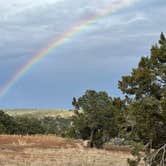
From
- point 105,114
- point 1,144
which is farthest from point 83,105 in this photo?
point 1,144

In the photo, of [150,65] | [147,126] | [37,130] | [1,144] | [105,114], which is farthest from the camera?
[37,130]

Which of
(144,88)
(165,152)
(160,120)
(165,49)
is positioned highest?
(165,49)

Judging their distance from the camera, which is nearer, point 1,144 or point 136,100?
point 136,100

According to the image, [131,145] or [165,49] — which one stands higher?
[165,49]

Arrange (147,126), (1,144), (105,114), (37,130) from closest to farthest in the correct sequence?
(147,126) → (1,144) → (105,114) → (37,130)

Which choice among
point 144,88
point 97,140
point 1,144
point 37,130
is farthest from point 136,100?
point 37,130

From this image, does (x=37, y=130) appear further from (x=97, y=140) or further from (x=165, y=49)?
(x=165, y=49)

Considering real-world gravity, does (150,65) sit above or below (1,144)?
above

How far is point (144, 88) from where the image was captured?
64.5 ft

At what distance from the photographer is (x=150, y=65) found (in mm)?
20062

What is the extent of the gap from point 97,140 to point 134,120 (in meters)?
34.8

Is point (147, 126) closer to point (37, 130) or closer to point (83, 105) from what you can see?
point (83, 105)

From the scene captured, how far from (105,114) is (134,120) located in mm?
32511

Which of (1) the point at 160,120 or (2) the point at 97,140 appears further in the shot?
(2) the point at 97,140
